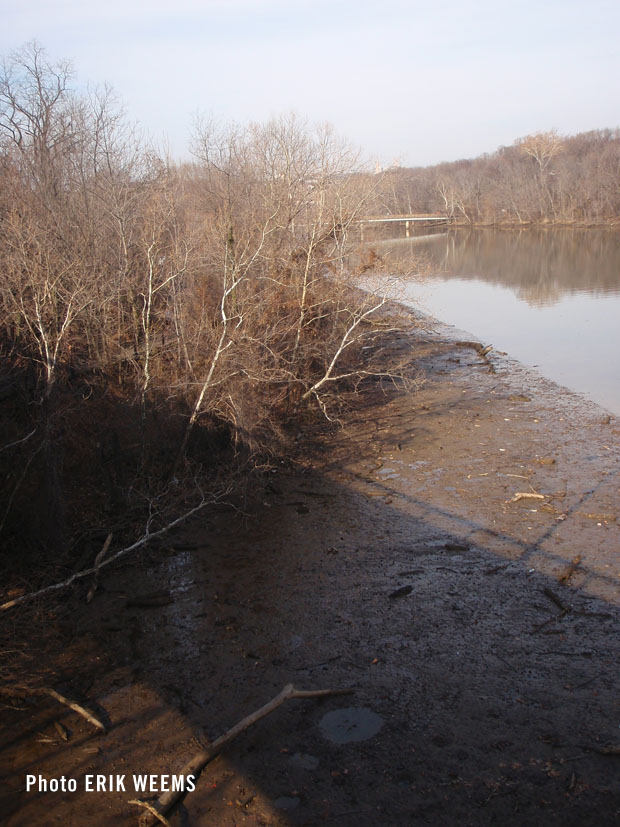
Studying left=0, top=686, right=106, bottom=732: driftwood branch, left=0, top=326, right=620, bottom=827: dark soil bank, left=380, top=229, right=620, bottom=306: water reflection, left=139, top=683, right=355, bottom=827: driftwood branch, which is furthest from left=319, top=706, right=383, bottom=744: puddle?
left=380, top=229, right=620, bottom=306: water reflection

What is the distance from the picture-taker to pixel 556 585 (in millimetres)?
8938

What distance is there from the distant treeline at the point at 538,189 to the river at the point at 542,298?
868cm

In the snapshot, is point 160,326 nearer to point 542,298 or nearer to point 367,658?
point 367,658

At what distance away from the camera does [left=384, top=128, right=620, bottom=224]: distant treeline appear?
242 ft

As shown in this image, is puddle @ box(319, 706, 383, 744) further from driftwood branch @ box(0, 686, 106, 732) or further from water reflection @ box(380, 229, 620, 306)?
water reflection @ box(380, 229, 620, 306)

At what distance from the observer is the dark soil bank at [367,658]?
575 centimetres

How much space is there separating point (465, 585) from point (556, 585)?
113cm

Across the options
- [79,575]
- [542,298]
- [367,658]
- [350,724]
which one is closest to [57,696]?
[79,575]

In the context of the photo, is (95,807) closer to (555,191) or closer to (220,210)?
(220,210)

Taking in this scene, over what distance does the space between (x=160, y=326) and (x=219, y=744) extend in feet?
38.6

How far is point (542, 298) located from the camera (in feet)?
119

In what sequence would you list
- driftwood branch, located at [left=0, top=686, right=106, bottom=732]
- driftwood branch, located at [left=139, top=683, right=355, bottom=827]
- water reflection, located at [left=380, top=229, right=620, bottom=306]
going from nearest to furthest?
driftwood branch, located at [left=139, top=683, right=355, bottom=827]
driftwood branch, located at [left=0, top=686, right=106, bottom=732]
water reflection, located at [left=380, top=229, right=620, bottom=306]

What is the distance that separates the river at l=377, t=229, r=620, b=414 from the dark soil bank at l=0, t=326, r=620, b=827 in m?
6.49

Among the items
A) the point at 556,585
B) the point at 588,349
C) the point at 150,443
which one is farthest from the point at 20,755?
the point at 588,349
